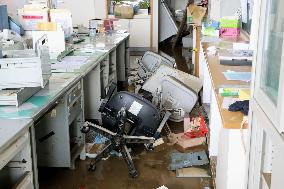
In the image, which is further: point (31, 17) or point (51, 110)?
point (31, 17)

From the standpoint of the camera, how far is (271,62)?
127cm

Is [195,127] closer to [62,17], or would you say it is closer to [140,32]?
[62,17]

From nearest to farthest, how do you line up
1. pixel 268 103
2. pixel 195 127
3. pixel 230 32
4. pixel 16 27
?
pixel 268 103 → pixel 195 127 → pixel 16 27 → pixel 230 32

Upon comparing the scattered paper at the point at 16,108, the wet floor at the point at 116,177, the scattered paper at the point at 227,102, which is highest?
the scattered paper at the point at 227,102

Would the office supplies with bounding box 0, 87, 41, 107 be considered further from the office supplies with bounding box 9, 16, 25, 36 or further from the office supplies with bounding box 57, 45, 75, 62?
the office supplies with bounding box 9, 16, 25, 36

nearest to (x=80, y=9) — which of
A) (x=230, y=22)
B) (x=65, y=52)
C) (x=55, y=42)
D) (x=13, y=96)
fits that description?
(x=230, y=22)

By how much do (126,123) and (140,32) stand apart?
4.97 meters

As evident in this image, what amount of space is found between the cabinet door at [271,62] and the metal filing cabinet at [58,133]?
1678 millimetres

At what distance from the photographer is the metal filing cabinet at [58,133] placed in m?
2.77

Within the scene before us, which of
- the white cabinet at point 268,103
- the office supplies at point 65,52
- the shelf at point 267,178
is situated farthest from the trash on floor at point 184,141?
the shelf at point 267,178

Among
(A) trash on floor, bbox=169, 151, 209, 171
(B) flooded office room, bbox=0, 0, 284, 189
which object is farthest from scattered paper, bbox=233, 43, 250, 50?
(A) trash on floor, bbox=169, 151, 209, 171

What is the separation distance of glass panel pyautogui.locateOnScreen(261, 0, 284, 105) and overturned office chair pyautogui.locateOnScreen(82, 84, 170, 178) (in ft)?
5.97

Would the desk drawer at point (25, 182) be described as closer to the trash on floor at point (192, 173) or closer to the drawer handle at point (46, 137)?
the drawer handle at point (46, 137)

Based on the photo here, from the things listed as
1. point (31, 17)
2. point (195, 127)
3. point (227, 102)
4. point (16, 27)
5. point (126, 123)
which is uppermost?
point (31, 17)
